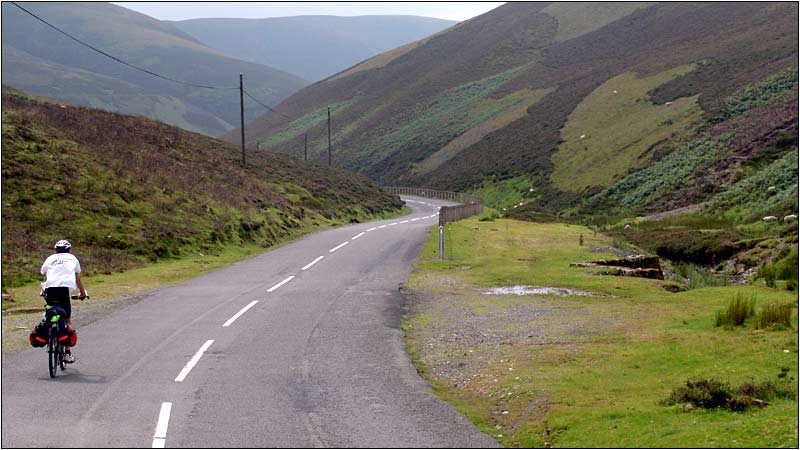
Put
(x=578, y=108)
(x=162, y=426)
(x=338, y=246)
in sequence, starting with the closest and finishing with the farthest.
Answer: (x=162, y=426), (x=338, y=246), (x=578, y=108)

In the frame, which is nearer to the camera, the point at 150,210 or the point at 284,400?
the point at 284,400

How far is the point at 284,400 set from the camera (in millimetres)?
10883

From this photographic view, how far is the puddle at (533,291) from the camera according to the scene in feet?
68.9

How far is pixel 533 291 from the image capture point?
21.7 metres

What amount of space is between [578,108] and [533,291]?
265 ft

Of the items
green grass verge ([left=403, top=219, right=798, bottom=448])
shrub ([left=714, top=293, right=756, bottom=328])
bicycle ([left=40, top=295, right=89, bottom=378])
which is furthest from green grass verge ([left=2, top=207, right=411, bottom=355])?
shrub ([left=714, top=293, right=756, bottom=328])

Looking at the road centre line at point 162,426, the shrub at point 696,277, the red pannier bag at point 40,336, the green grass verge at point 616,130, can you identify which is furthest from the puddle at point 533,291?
the green grass verge at point 616,130

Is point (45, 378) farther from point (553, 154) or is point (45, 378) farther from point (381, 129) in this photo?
point (381, 129)

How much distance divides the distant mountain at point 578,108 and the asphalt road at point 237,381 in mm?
29478

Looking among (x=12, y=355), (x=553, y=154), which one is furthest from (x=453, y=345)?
(x=553, y=154)

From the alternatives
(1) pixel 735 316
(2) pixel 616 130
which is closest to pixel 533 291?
(1) pixel 735 316

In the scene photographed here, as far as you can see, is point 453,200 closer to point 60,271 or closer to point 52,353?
point 60,271

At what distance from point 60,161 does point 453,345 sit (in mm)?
24638

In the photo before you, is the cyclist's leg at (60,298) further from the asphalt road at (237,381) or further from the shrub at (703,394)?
the shrub at (703,394)
